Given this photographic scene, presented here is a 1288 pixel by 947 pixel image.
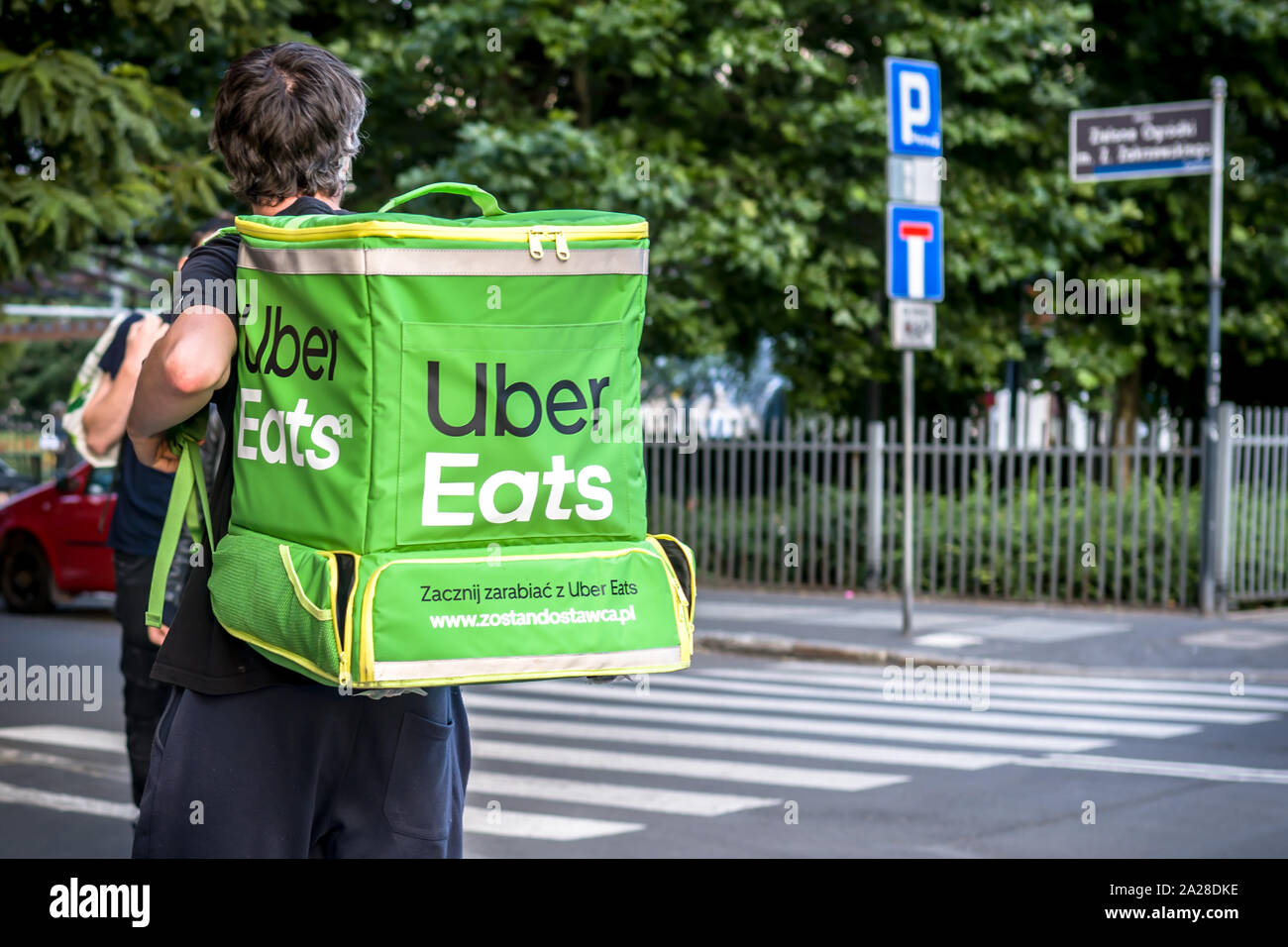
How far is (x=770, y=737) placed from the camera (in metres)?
8.63

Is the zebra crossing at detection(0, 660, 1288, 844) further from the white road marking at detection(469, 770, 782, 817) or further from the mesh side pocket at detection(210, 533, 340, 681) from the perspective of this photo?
the mesh side pocket at detection(210, 533, 340, 681)

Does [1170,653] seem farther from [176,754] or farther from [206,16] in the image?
[176,754]

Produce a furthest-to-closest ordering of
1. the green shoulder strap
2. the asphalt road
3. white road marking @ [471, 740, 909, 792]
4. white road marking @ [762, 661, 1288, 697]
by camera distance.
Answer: white road marking @ [762, 661, 1288, 697] → white road marking @ [471, 740, 909, 792] → the asphalt road → the green shoulder strap

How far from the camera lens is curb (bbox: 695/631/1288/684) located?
37.4 feet

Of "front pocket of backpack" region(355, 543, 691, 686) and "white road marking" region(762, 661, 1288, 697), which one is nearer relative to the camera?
"front pocket of backpack" region(355, 543, 691, 686)

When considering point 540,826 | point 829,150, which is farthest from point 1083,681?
point 829,150

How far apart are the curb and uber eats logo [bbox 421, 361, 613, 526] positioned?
970cm

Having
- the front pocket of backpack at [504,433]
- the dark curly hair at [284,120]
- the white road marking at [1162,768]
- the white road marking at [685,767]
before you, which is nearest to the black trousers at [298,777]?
the front pocket of backpack at [504,433]

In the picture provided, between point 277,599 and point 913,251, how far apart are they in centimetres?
1069

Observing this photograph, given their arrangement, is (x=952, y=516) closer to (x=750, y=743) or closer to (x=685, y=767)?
(x=750, y=743)

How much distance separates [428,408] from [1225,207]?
17.2m

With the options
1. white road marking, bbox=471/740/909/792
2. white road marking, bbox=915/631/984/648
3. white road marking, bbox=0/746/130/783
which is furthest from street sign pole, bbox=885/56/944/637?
white road marking, bbox=0/746/130/783

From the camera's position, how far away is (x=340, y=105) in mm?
2666
